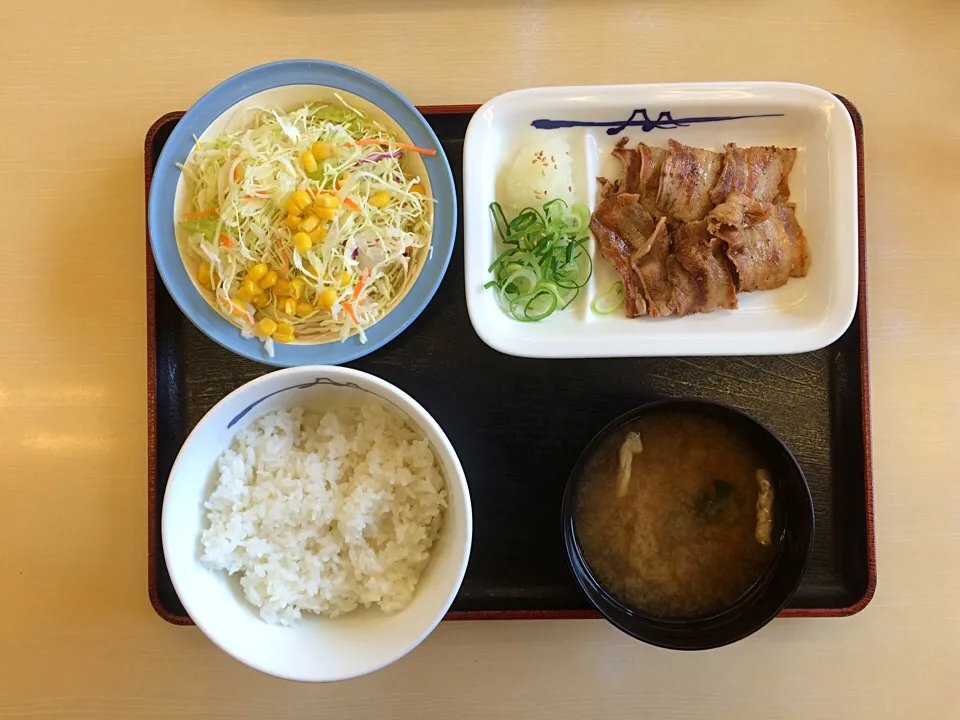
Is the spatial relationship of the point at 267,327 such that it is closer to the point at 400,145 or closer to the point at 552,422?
the point at 400,145

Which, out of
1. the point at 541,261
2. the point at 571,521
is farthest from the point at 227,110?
the point at 571,521

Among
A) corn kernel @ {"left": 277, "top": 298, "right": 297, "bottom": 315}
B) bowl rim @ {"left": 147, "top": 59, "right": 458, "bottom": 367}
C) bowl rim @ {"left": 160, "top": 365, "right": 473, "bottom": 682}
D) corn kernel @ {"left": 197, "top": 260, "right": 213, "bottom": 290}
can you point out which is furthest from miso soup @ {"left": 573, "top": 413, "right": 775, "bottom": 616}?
corn kernel @ {"left": 197, "top": 260, "right": 213, "bottom": 290}

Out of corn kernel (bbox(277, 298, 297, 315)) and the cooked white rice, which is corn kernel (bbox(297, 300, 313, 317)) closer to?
corn kernel (bbox(277, 298, 297, 315))

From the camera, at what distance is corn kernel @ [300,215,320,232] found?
1.72 metres

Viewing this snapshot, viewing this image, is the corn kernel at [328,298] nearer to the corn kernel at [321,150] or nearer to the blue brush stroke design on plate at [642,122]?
the corn kernel at [321,150]

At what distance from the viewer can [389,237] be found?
1.75 meters

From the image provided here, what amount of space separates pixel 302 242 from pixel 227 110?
0.41 m

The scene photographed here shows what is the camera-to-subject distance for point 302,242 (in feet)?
5.62

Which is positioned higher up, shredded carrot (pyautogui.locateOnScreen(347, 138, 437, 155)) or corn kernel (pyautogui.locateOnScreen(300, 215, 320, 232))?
shredded carrot (pyautogui.locateOnScreen(347, 138, 437, 155))

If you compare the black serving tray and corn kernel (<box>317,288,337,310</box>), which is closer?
corn kernel (<box>317,288,337,310</box>)

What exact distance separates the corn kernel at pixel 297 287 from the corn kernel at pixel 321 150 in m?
0.31

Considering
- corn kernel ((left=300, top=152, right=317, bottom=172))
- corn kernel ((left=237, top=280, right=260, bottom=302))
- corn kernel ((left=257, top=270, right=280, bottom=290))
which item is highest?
corn kernel ((left=300, top=152, right=317, bottom=172))

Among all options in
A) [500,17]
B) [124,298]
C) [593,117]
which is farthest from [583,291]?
[124,298]

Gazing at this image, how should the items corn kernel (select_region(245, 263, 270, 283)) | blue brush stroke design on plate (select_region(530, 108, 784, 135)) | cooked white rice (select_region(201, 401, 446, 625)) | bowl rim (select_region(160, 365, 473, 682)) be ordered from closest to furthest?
bowl rim (select_region(160, 365, 473, 682))
cooked white rice (select_region(201, 401, 446, 625))
corn kernel (select_region(245, 263, 270, 283))
blue brush stroke design on plate (select_region(530, 108, 784, 135))
